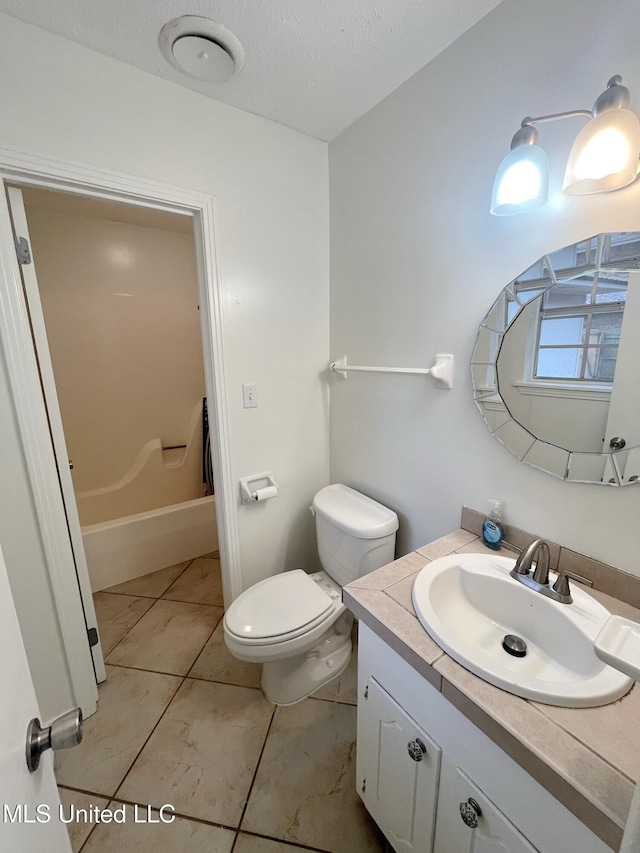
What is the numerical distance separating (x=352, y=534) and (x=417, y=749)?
699 mm

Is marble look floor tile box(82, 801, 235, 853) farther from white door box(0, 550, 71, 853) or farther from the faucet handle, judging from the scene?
the faucet handle

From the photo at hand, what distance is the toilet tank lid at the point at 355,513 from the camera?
1.43 metres

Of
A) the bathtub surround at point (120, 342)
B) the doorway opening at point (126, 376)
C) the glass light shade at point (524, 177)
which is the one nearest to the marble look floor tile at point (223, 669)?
the doorway opening at point (126, 376)

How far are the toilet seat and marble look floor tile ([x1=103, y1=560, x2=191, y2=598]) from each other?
1006 millimetres

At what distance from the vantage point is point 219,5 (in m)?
0.97

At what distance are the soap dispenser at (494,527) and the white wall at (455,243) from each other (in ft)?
0.11

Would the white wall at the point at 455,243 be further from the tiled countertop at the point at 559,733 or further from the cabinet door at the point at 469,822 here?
the cabinet door at the point at 469,822

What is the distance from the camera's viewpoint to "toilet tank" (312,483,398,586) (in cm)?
144

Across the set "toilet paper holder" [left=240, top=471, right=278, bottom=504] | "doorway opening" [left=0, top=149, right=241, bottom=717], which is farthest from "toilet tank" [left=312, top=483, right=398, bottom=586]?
"doorway opening" [left=0, top=149, right=241, bottom=717]

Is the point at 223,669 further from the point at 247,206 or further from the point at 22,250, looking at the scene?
the point at 247,206

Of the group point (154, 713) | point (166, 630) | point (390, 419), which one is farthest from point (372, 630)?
point (166, 630)

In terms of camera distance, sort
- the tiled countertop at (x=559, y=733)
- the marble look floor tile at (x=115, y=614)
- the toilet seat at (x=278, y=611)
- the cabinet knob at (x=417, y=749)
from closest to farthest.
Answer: the tiled countertop at (x=559, y=733)
the cabinet knob at (x=417, y=749)
the toilet seat at (x=278, y=611)
the marble look floor tile at (x=115, y=614)

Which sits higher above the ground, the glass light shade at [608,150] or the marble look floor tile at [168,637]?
the glass light shade at [608,150]

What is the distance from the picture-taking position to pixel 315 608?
4.62 ft
